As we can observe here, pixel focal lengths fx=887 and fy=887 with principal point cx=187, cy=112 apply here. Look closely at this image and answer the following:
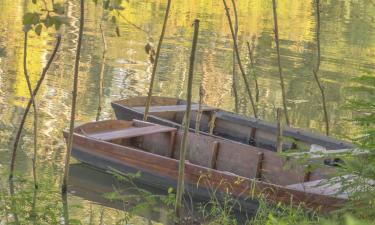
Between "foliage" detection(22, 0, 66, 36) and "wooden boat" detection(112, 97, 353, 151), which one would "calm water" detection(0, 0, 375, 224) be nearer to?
"wooden boat" detection(112, 97, 353, 151)

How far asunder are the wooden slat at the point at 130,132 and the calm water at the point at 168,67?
2.01ft

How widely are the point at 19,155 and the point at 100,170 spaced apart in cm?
104

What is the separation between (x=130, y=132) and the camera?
10.3 m

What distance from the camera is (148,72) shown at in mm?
17406

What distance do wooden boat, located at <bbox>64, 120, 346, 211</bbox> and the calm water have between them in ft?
1.92

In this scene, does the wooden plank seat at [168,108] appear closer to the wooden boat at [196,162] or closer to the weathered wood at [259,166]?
the wooden boat at [196,162]

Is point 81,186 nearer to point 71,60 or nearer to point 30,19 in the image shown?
point 30,19

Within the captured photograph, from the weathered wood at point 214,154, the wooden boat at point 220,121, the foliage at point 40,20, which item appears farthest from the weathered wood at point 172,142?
the foliage at point 40,20

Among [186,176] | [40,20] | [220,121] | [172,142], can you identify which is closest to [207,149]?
[172,142]

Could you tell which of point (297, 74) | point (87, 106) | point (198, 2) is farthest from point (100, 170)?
point (198, 2)

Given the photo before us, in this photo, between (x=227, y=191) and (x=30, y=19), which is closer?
(x=30, y=19)

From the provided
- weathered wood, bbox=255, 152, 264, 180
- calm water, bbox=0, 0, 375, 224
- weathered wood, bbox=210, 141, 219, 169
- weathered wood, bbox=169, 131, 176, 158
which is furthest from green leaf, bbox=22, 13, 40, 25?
weathered wood, bbox=169, 131, 176, 158

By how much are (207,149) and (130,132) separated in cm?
92

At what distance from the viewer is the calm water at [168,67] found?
11859 millimetres
